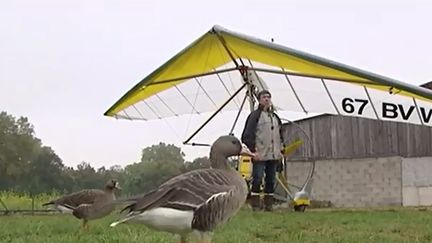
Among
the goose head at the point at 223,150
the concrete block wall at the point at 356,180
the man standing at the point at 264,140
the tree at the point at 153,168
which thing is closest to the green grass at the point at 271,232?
the goose head at the point at 223,150

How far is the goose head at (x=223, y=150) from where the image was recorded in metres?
5.49

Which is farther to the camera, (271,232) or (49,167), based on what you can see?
(49,167)

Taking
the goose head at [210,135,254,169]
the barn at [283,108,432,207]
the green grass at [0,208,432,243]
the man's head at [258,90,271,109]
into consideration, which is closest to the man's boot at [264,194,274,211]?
the man's head at [258,90,271,109]

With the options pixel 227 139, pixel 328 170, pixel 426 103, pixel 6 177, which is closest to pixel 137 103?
pixel 426 103

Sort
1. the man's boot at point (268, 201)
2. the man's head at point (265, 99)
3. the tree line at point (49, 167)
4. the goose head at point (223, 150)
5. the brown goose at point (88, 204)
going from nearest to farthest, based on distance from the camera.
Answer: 1. the goose head at point (223, 150)
2. the brown goose at point (88, 204)
3. the man's head at point (265, 99)
4. the man's boot at point (268, 201)
5. the tree line at point (49, 167)

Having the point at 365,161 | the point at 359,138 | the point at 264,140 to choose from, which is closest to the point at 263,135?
the point at 264,140

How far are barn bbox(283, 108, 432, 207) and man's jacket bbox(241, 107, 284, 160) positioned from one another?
49.1ft

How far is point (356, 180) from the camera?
2716cm

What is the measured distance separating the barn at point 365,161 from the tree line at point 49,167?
17.2 feet

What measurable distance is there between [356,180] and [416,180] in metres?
2.28

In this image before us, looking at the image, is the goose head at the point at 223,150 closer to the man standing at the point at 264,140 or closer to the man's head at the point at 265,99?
the man standing at the point at 264,140

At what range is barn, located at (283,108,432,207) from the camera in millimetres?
26422

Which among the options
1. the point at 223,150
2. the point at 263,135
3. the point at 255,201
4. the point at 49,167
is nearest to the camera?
the point at 223,150

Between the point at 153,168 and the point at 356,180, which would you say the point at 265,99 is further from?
the point at 356,180
